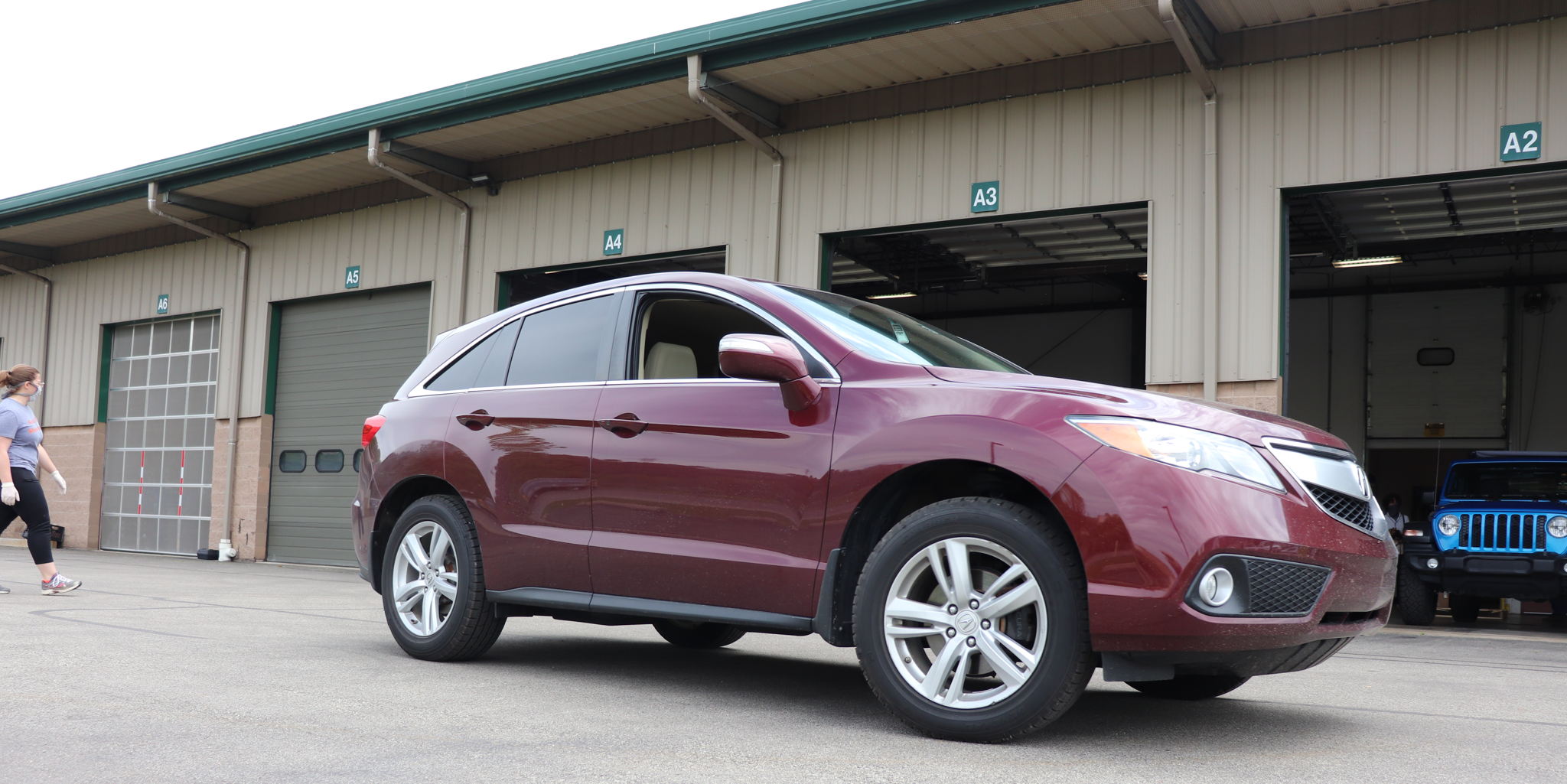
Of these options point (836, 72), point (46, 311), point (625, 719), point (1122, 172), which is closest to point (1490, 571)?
point (1122, 172)

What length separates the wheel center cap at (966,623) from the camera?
3.99 m

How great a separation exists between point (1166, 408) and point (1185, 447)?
156mm

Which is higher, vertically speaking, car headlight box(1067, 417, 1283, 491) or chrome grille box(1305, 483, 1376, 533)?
car headlight box(1067, 417, 1283, 491)

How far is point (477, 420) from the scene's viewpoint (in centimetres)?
575

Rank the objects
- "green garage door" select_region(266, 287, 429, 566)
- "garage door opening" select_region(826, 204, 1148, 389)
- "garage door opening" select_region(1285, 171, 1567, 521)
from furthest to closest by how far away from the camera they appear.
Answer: "garage door opening" select_region(1285, 171, 1567, 521), "garage door opening" select_region(826, 204, 1148, 389), "green garage door" select_region(266, 287, 429, 566)

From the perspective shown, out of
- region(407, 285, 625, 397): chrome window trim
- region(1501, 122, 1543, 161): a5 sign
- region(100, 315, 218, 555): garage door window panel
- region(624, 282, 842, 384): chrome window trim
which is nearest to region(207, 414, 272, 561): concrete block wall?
region(100, 315, 218, 555): garage door window panel

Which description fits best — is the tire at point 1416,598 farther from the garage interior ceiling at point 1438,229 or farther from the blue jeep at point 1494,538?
the garage interior ceiling at point 1438,229

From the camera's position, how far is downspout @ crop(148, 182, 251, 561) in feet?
58.0

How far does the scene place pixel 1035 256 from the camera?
19312mm

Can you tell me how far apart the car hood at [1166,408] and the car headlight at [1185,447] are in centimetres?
Result: 3

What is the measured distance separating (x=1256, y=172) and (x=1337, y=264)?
12.5 m

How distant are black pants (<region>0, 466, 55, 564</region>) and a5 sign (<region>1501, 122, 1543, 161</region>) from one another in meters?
10.9

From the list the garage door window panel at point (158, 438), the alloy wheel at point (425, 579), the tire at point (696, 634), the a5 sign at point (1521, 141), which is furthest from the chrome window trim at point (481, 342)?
the garage door window panel at point (158, 438)

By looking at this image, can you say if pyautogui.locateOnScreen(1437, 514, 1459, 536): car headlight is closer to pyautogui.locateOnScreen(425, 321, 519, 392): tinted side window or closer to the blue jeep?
the blue jeep
